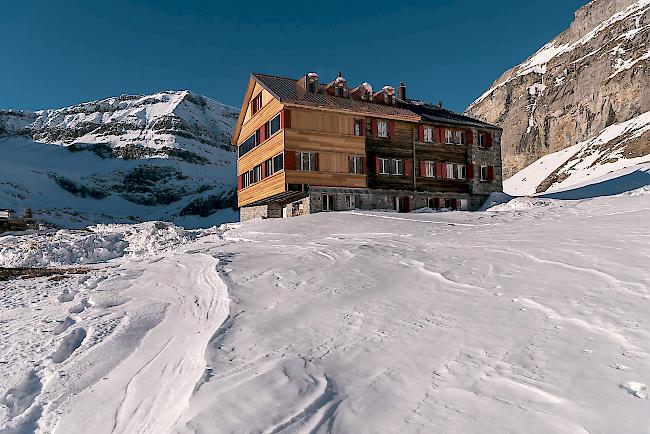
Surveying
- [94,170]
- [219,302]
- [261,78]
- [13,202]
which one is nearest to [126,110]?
[94,170]

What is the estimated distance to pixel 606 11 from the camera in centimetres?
10519

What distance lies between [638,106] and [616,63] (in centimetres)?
1174

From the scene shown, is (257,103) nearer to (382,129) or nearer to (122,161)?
(382,129)

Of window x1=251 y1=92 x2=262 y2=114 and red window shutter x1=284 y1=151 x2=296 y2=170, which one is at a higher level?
window x1=251 y1=92 x2=262 y2=114

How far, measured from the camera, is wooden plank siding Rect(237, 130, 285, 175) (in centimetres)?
2625

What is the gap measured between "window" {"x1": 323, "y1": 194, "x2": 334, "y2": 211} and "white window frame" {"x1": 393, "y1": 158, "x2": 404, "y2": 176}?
544cm

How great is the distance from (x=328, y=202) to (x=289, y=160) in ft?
12.0

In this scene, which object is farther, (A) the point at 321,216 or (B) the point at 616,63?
(B) the point at 616,63

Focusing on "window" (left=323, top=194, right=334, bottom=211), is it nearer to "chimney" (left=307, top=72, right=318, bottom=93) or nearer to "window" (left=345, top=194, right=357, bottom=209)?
Result: "window" (left=345, top=194, right=357, bottom=209)

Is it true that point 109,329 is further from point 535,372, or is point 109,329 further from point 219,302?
point 535,372

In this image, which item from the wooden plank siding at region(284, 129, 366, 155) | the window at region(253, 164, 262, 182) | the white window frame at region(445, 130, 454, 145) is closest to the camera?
the wooden plank siding at region(284, 129, 366, 155)

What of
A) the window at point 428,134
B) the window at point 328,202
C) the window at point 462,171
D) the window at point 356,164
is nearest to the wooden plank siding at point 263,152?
the window at point 328,202

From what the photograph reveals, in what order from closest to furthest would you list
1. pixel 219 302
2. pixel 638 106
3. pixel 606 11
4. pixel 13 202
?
pixel 219 302 < pixel 13 202 < pixel 638 106 < pixel 606 11

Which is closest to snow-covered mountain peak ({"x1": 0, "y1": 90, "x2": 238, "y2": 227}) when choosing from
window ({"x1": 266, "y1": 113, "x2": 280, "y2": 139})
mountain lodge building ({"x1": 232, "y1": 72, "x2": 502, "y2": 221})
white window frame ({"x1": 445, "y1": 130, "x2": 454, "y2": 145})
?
mountain lodge building ({"x1": 232, "y1": 72, "x2": 502, "y2": 221})
